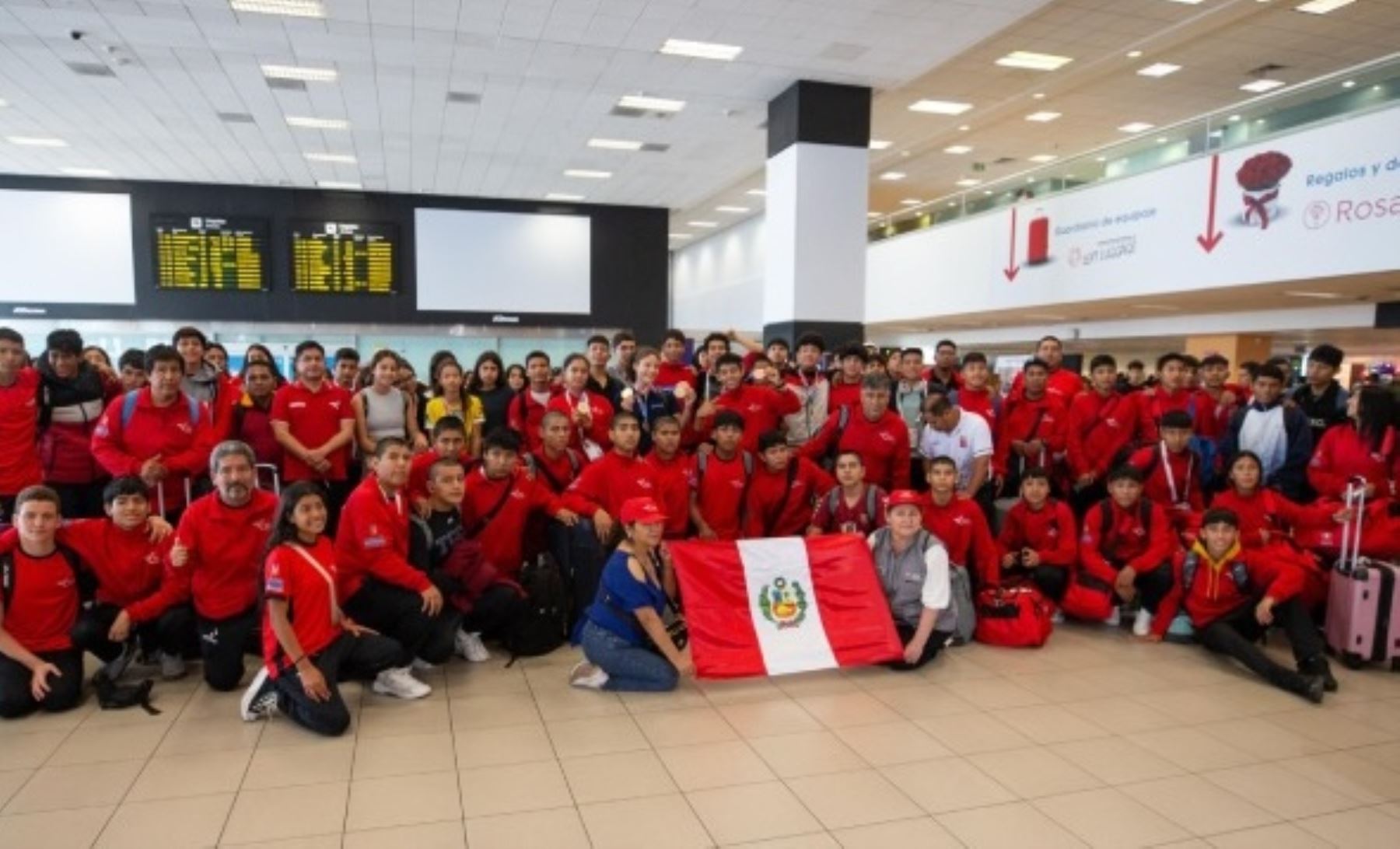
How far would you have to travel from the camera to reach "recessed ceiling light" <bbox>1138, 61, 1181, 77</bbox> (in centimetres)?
1057

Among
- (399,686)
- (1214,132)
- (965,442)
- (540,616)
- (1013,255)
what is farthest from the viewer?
(1013,255)

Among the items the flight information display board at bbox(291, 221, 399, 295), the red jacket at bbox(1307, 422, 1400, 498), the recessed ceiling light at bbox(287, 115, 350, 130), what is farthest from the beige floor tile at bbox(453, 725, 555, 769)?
the flight information display board at bbox(291, 221, 399, 295)

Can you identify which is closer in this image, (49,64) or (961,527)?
(961,527)

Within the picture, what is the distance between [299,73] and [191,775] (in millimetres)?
8112

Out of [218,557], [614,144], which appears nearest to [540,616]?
[218,557]

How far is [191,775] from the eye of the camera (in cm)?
347

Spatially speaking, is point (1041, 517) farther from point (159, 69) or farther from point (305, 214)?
point (305, 214)

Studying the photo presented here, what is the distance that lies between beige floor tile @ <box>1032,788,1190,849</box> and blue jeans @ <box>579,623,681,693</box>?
6.14ft

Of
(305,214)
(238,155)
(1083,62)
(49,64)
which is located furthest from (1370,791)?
(305,214)

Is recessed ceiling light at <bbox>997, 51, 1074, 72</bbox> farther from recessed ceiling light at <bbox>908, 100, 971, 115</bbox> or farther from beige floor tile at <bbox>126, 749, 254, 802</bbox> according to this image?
beige floor tile at <bbox>126, 749, 254, 802</bbox>

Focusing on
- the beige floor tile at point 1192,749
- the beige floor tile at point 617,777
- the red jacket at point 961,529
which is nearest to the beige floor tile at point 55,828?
the beige floor tile at point 617,777

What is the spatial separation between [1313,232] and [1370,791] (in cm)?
769

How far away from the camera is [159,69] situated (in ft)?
29.5

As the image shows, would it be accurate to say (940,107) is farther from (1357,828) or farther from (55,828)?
(55,828)
